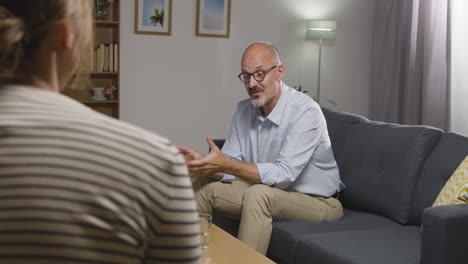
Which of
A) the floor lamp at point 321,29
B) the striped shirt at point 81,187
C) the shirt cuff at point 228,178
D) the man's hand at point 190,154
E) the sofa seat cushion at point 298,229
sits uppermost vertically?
the floor lamp at point 321,29

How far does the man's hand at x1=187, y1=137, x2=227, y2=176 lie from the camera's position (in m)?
2.93

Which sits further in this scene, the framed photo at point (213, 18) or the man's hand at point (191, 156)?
the framed photo at point (213, 18)

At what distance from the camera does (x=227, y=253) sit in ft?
7.32

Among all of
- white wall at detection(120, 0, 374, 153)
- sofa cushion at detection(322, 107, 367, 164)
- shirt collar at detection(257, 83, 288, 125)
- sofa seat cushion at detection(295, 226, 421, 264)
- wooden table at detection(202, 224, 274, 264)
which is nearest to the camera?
wooden table at detection(202, 224, 274, 264)

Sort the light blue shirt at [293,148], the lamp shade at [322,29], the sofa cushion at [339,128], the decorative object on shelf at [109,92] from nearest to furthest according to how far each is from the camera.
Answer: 1. the light blue shirt at [293,148]
2. the sofa cushion at [339,128]
3. the decorative object on shelf at [109,92]
4. the lamp shade at [322,29]

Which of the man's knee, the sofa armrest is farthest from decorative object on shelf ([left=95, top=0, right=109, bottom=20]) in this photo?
the sofa armrest

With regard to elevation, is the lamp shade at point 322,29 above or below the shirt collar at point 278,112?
above

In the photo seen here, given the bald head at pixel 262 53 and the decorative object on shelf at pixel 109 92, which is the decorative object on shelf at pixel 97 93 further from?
the bald head at pixel 262 53

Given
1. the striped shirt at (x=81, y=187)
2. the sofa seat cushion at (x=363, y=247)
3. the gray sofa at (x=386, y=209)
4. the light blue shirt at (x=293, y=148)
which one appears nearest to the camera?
the striped shirt at (x=81, y=187)

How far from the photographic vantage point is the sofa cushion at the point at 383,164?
287 centimetres

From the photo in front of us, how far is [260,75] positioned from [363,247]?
3.55 feet

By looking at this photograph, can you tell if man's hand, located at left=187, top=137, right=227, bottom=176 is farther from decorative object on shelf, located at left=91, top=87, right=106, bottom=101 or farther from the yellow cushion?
decorative object on shelf, located at left=91, top=87, right=106, bottom=101

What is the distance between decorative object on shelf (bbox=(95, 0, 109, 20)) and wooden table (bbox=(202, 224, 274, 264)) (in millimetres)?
2816

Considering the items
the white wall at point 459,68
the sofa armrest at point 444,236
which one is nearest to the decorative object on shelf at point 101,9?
the white wall at point 459,68
